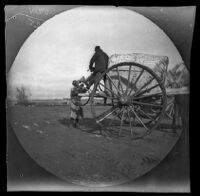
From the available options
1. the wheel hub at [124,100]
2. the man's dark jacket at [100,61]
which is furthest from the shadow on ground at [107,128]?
the man's dark jacket at [100,61]

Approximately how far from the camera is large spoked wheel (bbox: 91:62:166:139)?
247 inches

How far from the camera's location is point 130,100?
625 centimetres

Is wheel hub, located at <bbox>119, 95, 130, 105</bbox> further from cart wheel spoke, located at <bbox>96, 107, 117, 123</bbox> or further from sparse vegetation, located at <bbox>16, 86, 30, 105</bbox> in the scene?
sparse vegetation, located at <bbox>16, 86, 30, 105</bbox>

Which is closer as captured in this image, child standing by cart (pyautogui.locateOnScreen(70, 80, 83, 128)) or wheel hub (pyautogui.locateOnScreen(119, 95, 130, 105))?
wheel hub (pyautogui.locateOnScreen(119, 95, 130, 105))

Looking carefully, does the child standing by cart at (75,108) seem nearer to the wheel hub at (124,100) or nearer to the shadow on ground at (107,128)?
the shadow on ground at (107,128)

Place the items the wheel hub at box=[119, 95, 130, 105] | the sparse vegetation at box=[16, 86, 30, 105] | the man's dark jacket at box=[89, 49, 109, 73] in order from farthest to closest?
1. the sparse vegetation at box=[16, 86, 30, 105]
2. the man's dark jacket at box=[89, 49, 109, 73]
3. the wheel hub at box=[119, 95, 130, 105]

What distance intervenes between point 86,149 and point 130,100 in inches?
34.0

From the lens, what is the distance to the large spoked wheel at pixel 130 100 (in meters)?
6.28

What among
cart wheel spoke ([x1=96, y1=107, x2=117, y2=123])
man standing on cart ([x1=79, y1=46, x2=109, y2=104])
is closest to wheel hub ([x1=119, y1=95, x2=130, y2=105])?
cart wheel spoke ([x1=96, y1=107, x2=117, y2=123])

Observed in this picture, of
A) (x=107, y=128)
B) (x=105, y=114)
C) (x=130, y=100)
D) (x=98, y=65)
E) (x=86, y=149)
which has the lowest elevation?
(x=86, y=149)

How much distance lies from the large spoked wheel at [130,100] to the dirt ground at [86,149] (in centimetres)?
13

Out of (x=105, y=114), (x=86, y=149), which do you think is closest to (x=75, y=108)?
(x=105, y=114)

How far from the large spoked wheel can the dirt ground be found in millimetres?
127

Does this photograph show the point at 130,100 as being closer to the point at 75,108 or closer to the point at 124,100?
the point at 124,100
